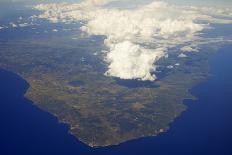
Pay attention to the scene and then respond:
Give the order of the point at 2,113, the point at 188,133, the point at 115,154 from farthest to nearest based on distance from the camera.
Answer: the point at 2,113 < the point at 188,133 < the point at 115,154

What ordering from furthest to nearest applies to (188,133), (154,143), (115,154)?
(188,133) < (154,143) < (115,154)

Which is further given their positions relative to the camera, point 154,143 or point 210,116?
point 210,116

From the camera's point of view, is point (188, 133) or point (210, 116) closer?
point (188, 133)

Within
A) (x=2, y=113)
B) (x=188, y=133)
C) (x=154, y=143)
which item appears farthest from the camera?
(x=2, y=113)

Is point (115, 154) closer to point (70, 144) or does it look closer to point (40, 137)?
point (70, 144)

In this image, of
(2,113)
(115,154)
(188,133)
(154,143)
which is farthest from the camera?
(2,113)

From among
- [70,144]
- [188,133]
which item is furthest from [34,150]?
[188,133]

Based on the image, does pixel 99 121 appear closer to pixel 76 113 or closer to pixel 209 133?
pixel 76 113

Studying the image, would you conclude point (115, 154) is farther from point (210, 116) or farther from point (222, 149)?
point (210, 116)

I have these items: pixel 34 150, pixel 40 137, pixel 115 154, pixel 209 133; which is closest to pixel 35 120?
pixel 40 137
